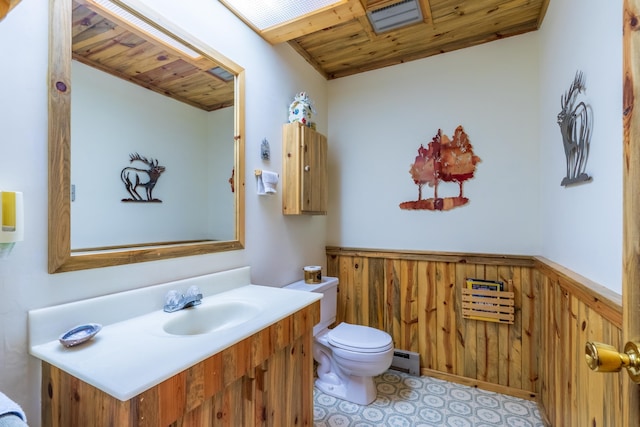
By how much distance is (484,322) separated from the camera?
2096 mm

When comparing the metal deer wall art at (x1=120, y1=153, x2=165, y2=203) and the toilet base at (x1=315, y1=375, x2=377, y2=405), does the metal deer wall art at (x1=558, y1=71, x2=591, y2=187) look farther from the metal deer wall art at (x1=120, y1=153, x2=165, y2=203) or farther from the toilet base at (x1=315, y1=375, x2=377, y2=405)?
the metal deer wall art at (x1=120, y1=153, x2=165, y2=203)

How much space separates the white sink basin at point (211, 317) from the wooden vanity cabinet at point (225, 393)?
0.64 ft

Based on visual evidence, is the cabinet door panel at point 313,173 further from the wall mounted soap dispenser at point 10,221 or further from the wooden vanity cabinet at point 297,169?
the wall mounted soap dispenser at point 10,221

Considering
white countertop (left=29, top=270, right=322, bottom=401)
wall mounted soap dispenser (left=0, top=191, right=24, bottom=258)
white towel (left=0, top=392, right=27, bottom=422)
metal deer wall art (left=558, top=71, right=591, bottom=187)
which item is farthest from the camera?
metal deer wall art (left=558, top=71, right=591, bottom=187)

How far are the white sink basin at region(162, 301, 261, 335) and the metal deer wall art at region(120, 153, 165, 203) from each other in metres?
0.52

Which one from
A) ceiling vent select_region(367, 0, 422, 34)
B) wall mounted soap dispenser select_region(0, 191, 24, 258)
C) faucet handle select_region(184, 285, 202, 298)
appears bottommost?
faucet handle select_region(184, 285, 202, 298)

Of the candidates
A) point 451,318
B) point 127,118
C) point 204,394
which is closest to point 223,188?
point 127,118

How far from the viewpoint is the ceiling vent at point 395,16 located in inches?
71.1

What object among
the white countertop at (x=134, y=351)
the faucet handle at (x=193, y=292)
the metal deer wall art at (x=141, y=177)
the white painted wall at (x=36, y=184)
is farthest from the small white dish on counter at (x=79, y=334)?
the metal deer wall art at (x=141, y=177)

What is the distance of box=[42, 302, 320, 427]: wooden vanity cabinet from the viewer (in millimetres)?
716

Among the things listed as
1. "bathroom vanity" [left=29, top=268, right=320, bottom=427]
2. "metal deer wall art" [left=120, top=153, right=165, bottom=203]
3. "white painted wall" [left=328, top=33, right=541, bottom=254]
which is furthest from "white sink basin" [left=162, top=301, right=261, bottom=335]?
"white painted wall" [left=328, top=33, right=541, bottom=254]

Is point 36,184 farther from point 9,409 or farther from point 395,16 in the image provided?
point 395,16

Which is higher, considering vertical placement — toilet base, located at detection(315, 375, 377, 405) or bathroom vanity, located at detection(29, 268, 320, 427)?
bathroom vanity, located at detection(29, 268, 320, 427)

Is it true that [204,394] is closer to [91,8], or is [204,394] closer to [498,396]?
[91,8]
